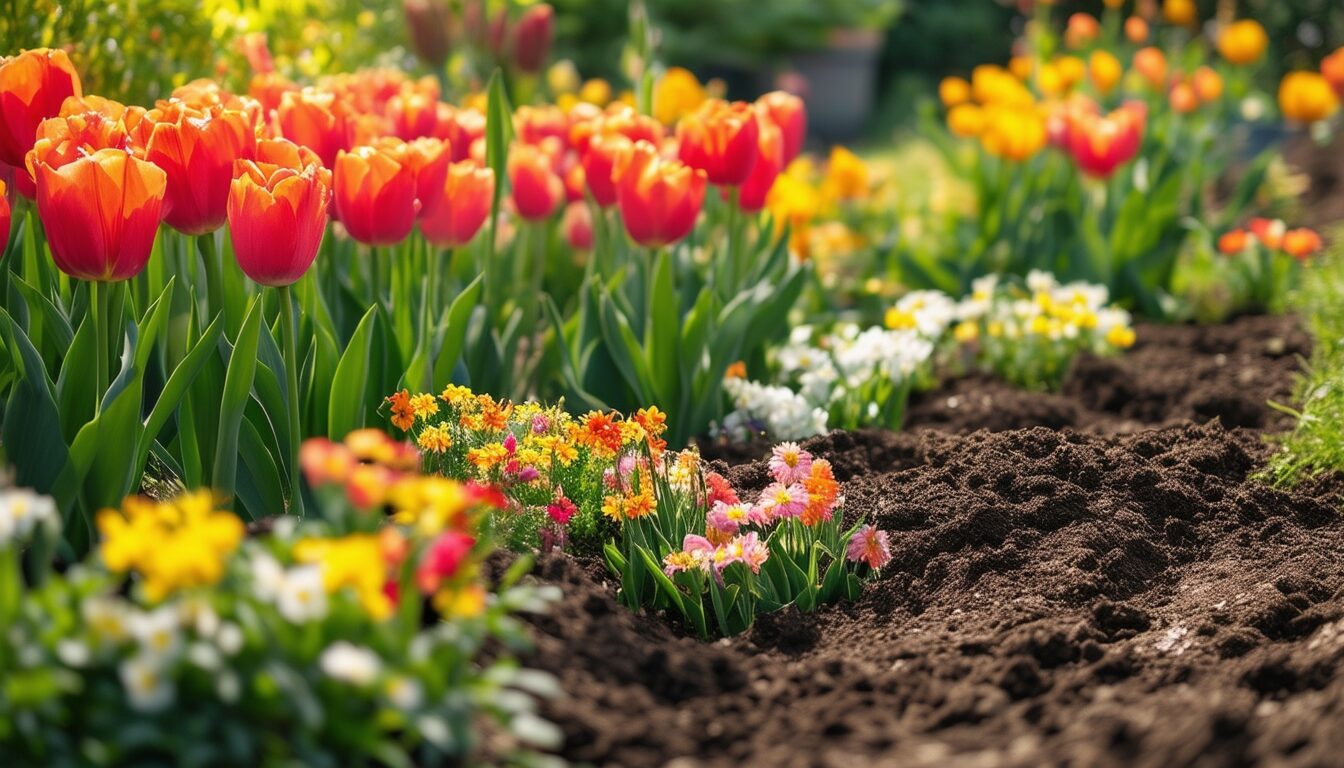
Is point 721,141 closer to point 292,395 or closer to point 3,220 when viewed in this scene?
point 292,395

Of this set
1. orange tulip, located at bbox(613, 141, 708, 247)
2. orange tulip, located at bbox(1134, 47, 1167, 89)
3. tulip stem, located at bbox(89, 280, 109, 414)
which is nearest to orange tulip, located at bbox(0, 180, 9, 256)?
tulip stem, located at bbox(89, 280, 109, 414)

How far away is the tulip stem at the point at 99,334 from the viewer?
239cm

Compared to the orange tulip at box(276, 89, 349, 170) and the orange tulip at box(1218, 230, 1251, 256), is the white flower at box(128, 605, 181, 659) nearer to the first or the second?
the orange tulip at box(276, 89, 349, 170)

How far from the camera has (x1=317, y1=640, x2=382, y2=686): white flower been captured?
→ 1.44 meters

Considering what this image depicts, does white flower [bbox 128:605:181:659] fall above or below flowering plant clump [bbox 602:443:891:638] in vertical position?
above

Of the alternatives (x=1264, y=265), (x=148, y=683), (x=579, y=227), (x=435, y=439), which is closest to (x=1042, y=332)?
(x=1264, y=265)

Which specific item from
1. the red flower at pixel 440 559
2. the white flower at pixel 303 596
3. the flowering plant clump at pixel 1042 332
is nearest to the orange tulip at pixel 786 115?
the flowering plant clump at pixel 1042 332

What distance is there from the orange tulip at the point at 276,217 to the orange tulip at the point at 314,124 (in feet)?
1.84

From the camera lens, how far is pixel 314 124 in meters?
2.98

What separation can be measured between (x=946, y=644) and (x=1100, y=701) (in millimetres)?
299

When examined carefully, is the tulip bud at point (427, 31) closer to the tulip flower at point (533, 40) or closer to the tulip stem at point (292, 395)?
the tulip flower at point (533, 40)

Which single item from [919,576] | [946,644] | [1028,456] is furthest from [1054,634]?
[1028,456]

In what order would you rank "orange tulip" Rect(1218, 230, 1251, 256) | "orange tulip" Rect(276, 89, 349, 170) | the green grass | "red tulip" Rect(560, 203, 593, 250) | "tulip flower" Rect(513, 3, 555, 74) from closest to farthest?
"orange tulip" Rect(276, 89, 349, 170), the green grass, "red tulip" Rect(560, 203, 593, 250), "orange tulip" Rect(1218, 230, 1251, 256), "tulip flower" Rect(513, 3, 555, 74)

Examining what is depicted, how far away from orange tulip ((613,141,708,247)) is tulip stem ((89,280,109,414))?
1.10 metres
